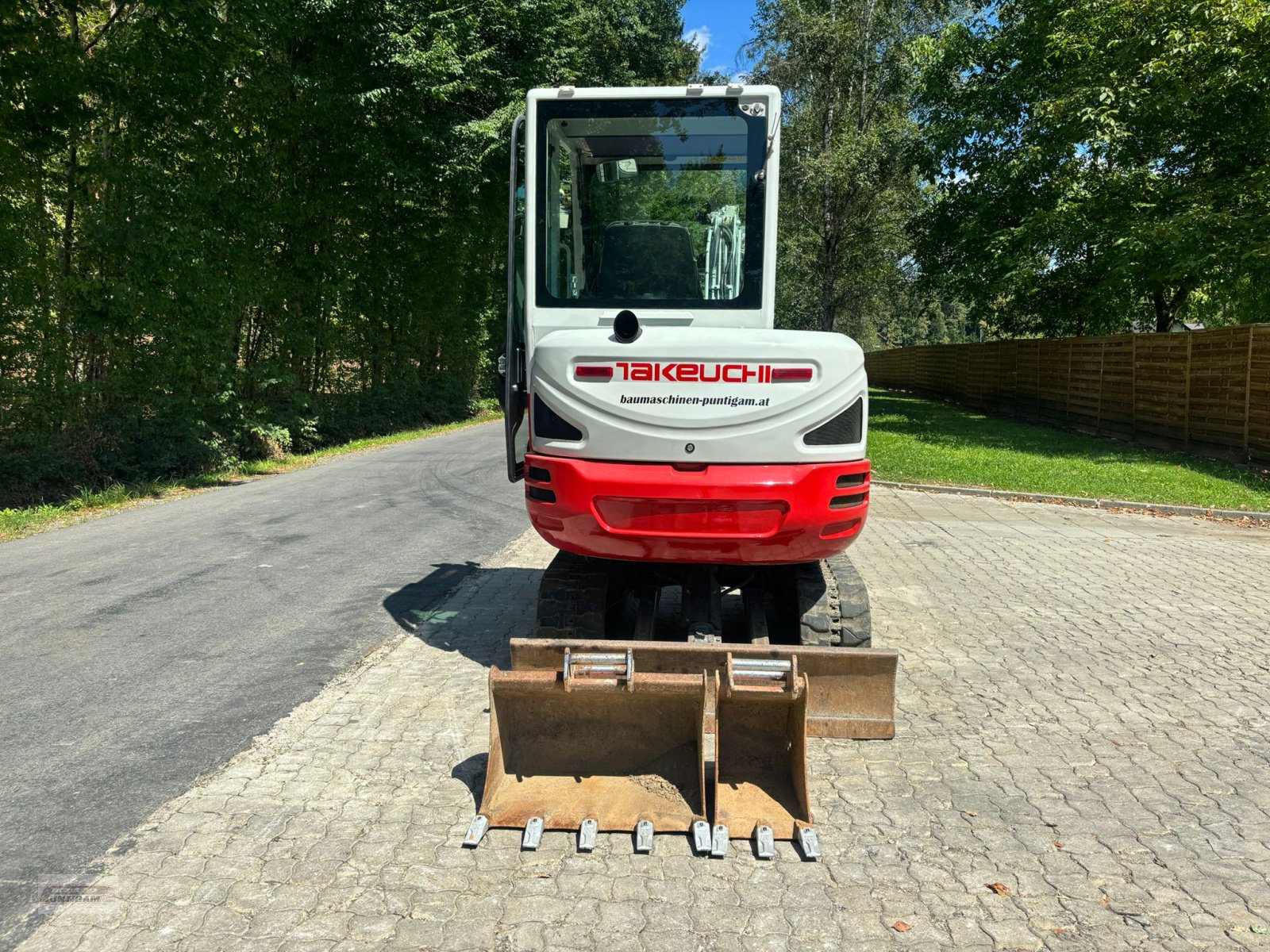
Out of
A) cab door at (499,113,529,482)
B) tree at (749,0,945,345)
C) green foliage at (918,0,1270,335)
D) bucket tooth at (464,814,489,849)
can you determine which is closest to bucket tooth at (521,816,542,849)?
bucket tooth at (464,814,489,849)

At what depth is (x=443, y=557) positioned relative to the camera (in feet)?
29.2

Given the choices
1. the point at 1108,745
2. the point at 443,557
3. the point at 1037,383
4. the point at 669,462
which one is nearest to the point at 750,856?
the point at 669,462

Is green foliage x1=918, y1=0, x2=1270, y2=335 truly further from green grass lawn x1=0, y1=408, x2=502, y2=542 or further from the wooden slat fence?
green grass lawn x1=0, y1=408, x2=502, y2=542

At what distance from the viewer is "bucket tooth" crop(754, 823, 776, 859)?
3.61 metres

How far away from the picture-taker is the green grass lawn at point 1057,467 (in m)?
13.1

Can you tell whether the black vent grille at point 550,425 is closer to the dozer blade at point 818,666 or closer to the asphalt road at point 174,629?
the dozer blade at point 818,666

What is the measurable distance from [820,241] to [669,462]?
33.8m

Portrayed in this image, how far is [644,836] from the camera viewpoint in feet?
12.1

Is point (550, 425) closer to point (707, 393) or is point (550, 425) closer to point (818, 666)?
point (707, 393)

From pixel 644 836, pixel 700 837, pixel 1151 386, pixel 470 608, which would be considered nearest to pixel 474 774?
pixel 644 836

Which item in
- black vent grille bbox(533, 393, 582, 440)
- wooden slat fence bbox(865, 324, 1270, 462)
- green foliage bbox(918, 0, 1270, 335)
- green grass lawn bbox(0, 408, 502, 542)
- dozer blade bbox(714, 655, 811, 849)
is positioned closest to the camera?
dozer blade bbox(714, 655, 811, 849)

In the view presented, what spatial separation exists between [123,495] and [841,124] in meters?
28.8

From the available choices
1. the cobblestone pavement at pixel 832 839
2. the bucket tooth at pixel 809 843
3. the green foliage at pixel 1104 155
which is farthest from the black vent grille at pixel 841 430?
the green foliage at pixel 1104 155

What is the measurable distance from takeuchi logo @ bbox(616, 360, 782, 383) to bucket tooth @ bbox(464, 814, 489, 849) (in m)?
1.98
